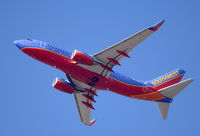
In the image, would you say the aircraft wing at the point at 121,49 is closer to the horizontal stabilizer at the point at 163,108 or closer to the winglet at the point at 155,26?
the winglet at the point at 155,26

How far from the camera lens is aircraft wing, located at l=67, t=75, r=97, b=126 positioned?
49.4 meters

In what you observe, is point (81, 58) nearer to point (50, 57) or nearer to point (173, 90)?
point (50, 57)

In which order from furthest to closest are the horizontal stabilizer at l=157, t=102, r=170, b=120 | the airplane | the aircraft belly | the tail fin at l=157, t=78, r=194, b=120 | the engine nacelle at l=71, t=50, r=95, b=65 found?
the horizontal stabilizer at l=157, t=102, r=170, b=120 < the tail fin at l=157, t=78, r=194, b=120 < the aircraft belly < the airplane < the engine nacelle at l=71, t=50, r=95, b=65

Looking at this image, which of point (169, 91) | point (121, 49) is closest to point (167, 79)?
point (169, 91)

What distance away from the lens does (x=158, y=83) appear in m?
49.7

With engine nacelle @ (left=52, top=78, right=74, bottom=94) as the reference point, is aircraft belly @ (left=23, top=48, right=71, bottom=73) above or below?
above

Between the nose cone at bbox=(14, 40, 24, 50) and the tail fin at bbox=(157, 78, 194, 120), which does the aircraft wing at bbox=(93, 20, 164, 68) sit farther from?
the nose cone at bbox=(14, 40, 24, 50)

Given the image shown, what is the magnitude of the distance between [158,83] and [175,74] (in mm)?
3932

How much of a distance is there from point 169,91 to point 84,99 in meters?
16.2

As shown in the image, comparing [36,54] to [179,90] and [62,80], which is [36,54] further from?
[179,90]

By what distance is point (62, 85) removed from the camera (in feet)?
159

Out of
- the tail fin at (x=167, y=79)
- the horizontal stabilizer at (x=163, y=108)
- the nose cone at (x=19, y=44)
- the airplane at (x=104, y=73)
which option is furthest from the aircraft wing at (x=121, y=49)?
the horizontal stabilizer at (x=163, y=108)

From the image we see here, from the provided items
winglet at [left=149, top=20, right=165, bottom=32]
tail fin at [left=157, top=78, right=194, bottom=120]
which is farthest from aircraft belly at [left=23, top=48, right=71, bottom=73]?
tail fin at [left=157, top=78, right=194, bottom=120]

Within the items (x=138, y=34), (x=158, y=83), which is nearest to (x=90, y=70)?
(x=138, y=34)
